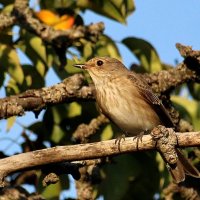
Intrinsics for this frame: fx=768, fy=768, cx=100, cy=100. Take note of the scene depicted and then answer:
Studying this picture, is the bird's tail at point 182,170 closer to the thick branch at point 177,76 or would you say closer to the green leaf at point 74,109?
the thick branch at point 177,76

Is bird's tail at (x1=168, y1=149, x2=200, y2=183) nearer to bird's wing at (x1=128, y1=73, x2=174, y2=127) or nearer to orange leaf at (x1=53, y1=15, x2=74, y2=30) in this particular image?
bird's wing at (x1=128, y1=73, x2=174, y2=127)

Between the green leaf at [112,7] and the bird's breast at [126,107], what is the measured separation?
2.15ft

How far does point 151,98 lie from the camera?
23.1 feet

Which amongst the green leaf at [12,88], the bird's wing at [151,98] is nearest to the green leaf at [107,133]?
the bird's wing at [151,98]

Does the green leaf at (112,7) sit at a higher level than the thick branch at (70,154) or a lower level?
→ higher

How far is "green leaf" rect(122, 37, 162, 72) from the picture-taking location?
6.91 metres

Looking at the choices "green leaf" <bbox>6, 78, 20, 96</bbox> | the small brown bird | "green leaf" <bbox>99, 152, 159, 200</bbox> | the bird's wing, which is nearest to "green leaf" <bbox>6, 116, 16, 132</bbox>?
"green leaf" <bbox>6, 78, 20, 96</bbox>

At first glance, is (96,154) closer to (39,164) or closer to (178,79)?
(39,164)

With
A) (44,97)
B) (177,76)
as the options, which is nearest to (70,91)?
(44,97)

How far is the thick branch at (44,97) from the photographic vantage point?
6180 mm

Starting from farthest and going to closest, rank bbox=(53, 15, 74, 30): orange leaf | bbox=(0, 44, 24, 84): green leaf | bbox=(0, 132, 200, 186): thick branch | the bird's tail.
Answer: bbox=(53, 15, 74, 30): orange leaf, bbox=(0, 44, 24, 84): green leaf, the bird's tail, bbox=(0, 132, 200, 186): thick branch

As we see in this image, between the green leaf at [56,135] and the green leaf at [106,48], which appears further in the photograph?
the green leaf at [106,48]

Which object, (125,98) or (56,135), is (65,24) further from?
(56,135)

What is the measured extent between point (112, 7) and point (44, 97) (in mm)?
1129
